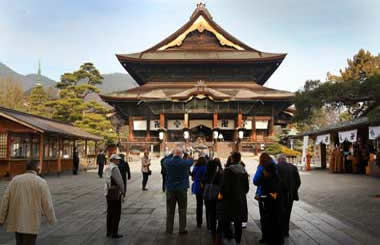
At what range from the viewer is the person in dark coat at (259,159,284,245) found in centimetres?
635

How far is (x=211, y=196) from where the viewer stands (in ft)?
22.1

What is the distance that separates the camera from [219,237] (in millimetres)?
6273

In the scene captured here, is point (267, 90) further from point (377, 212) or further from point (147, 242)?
point (147, 242)

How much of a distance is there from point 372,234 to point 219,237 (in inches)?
134

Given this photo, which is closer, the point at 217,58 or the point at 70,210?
the point at 70,210

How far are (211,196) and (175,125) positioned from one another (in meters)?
34.7

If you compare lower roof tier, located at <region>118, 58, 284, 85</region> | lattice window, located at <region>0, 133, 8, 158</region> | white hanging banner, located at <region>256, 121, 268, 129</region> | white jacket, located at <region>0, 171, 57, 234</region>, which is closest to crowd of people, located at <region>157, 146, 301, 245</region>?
white jacket, located at <region>0, 171, 57, 234</region>

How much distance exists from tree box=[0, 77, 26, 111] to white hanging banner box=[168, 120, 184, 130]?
908 inches

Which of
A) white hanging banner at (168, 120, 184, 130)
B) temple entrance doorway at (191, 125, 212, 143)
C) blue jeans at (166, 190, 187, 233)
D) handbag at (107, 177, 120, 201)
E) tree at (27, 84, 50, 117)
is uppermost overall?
tree at (27, 84, 50, 117)

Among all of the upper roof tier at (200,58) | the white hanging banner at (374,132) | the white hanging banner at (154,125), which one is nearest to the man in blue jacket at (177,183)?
the white hanging banner at (374,132)

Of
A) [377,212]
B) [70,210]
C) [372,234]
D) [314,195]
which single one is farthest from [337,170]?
[70,210]

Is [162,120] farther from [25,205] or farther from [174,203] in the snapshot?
[25,205]

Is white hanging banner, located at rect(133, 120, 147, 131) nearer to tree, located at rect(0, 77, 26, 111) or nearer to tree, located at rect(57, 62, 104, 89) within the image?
tree, located at rect(57, 62, 104, 89)

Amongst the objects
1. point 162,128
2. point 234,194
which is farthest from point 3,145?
point 162,128
